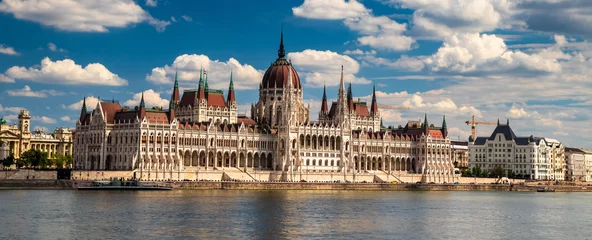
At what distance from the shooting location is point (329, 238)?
6650 cm

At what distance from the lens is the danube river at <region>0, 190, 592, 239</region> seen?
69.0 metres

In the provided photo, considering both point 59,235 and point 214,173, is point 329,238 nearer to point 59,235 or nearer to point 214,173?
point 59,235

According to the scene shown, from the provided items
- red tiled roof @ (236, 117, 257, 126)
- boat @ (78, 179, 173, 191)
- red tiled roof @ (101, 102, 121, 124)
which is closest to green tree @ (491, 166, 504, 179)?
red tiled roof @ (236, 117, 257, 126)

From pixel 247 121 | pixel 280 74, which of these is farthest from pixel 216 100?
pixel 280 74

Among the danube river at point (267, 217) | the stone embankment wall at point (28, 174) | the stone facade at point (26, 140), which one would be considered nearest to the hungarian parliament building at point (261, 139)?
the stone embankment wall at point (28, 174)

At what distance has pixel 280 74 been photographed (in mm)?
175625

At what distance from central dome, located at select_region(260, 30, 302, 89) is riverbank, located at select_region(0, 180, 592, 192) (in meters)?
32.3

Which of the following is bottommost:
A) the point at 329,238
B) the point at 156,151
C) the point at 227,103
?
the point at 329,238

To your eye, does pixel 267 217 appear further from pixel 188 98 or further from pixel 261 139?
pixel 188 98

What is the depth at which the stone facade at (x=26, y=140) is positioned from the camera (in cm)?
18200

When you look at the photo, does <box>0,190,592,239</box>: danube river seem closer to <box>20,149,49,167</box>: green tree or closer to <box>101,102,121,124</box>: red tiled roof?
<box>101,102,121,124</box>: red tiled roof

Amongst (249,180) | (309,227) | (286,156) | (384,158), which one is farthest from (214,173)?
(309,227)

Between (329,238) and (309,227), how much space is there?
7.87 m

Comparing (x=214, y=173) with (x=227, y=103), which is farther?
(x=227, y=103)
